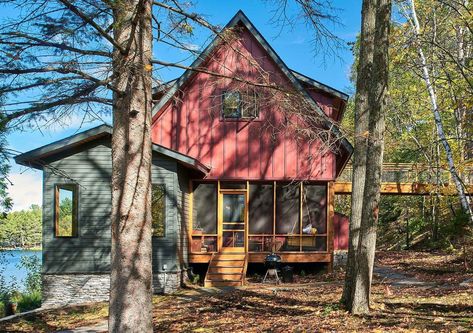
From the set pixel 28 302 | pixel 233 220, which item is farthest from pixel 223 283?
pixel 28 302

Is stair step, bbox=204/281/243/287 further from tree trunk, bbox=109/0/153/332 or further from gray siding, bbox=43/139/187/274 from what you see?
tree trunk, bbox=109/0/153/332

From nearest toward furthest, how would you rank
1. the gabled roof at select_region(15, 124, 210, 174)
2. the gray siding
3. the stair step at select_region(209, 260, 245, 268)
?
the gabled roof at select_region(15, 124, 210, 174), the gray siding, the stair step at select_region(209, 260, 245, 268)

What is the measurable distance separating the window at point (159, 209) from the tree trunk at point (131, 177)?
8.28 meters

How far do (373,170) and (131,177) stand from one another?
3991mm

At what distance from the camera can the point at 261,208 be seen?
56.9ft

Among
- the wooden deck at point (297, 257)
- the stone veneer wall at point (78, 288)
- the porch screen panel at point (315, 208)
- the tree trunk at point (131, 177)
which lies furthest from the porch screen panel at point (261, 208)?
the tree trunk at point (131, 177)

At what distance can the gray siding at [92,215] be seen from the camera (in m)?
14.4

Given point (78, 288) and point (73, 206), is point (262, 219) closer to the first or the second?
point (73, 206)

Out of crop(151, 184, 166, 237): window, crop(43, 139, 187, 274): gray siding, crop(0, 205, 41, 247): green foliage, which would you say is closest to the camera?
crop(0, 205, 41, 247): green foliage

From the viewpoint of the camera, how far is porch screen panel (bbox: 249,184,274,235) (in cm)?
1731

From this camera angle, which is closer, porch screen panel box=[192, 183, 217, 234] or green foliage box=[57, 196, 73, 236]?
green foliage box=[57, 196, 73, 236]

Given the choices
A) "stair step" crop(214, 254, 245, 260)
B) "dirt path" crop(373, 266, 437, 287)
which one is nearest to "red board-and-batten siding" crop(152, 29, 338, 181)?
"stair step" crop(214, 254, 245, 260)

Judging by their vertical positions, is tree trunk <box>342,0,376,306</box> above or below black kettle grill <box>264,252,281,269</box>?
above

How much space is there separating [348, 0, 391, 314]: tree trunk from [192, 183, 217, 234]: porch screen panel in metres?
9.18
